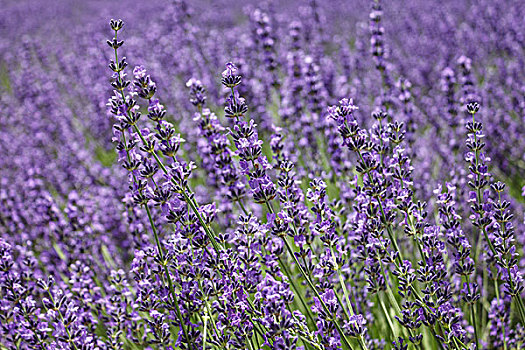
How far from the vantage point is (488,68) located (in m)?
5.63

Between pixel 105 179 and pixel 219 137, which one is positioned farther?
pixel 105 179

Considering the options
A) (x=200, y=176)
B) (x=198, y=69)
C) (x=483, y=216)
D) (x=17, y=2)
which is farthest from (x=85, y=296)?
(x=17, y=2)

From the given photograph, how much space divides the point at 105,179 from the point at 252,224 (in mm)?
3199

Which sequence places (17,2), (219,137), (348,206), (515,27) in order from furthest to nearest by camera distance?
1. (17,2)
2. (515,27)
3. (348,206)
4. (219,137)

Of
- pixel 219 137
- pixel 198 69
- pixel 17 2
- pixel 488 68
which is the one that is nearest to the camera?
pixel 219 137

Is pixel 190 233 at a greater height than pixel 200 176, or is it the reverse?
pixel 200 176

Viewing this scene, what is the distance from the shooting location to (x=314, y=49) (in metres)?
4.15

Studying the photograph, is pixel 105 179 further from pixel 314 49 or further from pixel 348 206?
pixel 348 206

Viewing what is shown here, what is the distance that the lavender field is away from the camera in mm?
1791

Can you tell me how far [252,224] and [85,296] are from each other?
3.45 feet

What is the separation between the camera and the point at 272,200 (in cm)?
304

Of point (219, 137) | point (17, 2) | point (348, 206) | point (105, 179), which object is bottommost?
point (219, 137)

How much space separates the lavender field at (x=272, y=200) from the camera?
179cm

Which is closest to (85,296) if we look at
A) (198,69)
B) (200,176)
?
(200,176)
